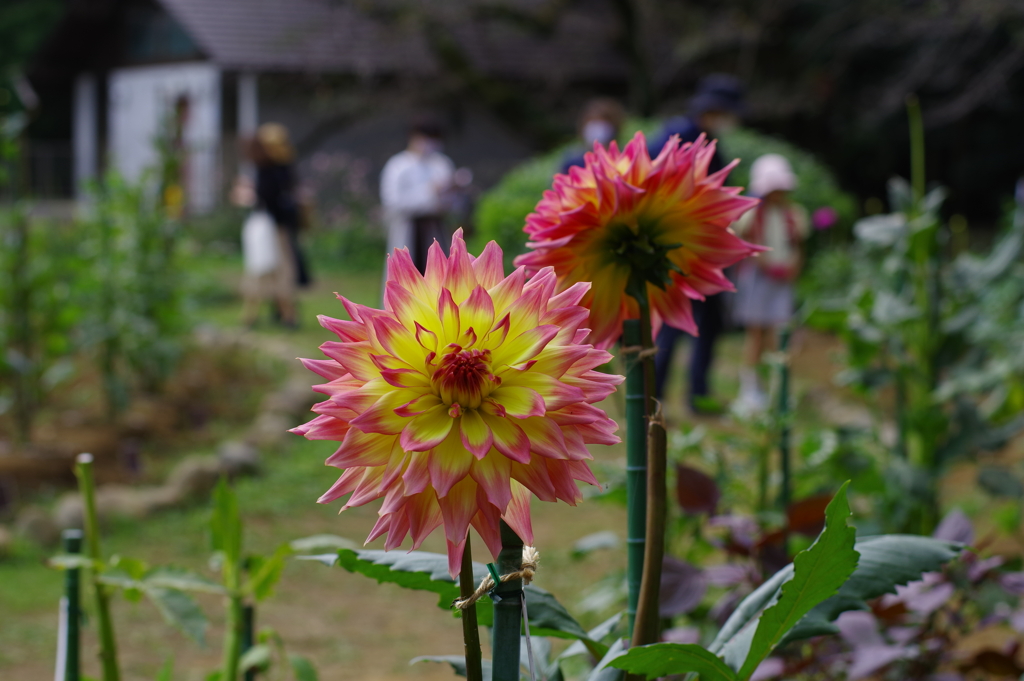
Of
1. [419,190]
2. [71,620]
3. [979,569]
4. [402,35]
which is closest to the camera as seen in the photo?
[71,620]

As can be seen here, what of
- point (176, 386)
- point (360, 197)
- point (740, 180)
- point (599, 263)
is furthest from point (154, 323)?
point (360, 197)

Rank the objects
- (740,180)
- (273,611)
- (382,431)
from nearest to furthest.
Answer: (382,431) → (273,611) → (740,180)

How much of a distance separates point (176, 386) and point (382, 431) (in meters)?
6.09

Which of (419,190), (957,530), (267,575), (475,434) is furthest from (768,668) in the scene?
(419,190)

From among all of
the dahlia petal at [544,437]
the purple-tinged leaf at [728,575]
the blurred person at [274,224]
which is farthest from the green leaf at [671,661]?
the blurred person at [274,224]

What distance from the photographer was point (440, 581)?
110cm

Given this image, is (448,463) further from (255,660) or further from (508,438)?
(255,660)

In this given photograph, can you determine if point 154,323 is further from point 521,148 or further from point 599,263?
point 521,148

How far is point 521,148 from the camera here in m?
18.0

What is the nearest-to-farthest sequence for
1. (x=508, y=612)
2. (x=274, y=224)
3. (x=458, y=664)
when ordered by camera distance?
(x=508, y=612)
(x=458, y=664)
(x=274, y=224)

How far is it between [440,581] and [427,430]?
1.15 feet

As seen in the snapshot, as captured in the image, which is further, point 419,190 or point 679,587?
point 419,190

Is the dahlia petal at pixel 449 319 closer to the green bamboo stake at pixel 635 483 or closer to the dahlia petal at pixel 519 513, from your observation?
the dahlia petal at pixel 519 513

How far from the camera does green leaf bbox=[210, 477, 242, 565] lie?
4.96ft
